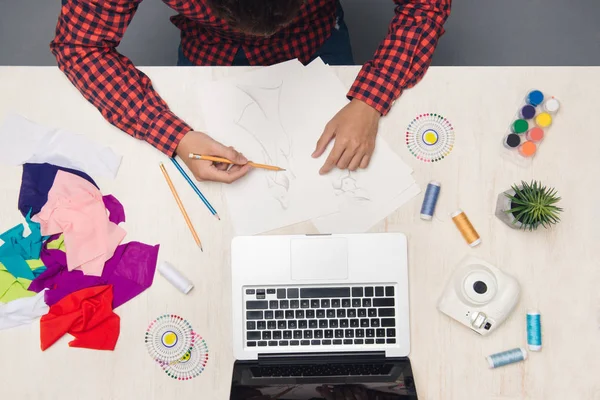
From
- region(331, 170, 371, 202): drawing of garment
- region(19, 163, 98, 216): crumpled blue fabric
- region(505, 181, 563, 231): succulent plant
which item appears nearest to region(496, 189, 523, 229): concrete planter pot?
region(505, 181, 563, 231): succulent plant

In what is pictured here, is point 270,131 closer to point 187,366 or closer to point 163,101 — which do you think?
point 163,101

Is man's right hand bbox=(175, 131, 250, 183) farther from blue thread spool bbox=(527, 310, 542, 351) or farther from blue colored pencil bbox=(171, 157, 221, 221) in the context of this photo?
blue thread spool bbox=(527, 310, 542, 351)

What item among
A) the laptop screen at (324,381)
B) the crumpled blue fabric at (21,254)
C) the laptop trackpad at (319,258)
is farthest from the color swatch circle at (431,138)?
the crumpled blue fabric at (21,254)

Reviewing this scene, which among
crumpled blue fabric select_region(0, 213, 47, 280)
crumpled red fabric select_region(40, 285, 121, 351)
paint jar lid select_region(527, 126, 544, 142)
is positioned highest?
paint jar lid select_region(527, 126, 544, 142)

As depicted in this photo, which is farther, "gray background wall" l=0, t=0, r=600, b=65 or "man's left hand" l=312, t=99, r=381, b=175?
"gray background wall" l=0, t=0, r=600, b=65

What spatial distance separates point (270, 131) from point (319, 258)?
23 cm

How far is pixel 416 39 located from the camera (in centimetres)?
91

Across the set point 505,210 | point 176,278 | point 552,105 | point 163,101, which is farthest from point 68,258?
point 552,105

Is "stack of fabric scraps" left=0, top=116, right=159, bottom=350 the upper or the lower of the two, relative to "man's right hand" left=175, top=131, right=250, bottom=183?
lower

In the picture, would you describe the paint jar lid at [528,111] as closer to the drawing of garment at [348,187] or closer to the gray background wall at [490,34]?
the drawing of garment at [348,187]

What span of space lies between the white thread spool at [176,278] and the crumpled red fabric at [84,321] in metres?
0.09

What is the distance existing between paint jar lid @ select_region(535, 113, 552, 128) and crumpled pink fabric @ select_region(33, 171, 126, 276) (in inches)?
27.6

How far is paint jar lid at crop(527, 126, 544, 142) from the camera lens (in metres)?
0.87

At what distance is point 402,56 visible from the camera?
2.95 feet
